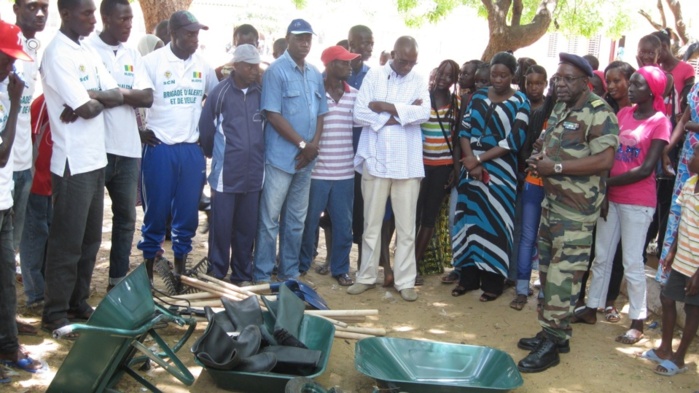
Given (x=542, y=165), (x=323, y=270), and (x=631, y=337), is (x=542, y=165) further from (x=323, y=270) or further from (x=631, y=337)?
(x=323, y=270)

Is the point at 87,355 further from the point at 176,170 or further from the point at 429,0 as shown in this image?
the point at 429,0

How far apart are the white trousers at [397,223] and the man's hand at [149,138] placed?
1818 millimetres

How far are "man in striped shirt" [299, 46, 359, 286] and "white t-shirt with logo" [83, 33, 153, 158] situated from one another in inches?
65.0

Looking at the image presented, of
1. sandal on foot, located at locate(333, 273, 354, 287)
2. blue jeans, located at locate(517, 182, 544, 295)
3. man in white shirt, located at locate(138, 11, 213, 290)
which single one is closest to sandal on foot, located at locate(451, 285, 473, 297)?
blue jeans, located at locate(517, 182, 544, 295)

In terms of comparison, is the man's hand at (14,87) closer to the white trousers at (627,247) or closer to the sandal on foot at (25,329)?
the sandal on foot at (25,329)

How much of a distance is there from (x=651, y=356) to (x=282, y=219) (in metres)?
3.23

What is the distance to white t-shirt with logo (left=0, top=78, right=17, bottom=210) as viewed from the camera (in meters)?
3.93

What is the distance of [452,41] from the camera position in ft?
109

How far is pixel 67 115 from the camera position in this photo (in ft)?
15.0

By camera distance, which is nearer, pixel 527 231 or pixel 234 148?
pixel 234 148

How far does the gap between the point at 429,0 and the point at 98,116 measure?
11.1 m

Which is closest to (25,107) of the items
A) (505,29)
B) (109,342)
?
(109,342)

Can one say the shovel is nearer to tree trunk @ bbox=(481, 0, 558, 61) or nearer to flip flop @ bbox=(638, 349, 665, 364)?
flip flop @ bbox=(638, 349, 665, 364)

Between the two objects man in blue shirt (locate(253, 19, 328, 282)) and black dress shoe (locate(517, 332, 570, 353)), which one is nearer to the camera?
black dress shoe (locate(517, 332, 570, 353))
